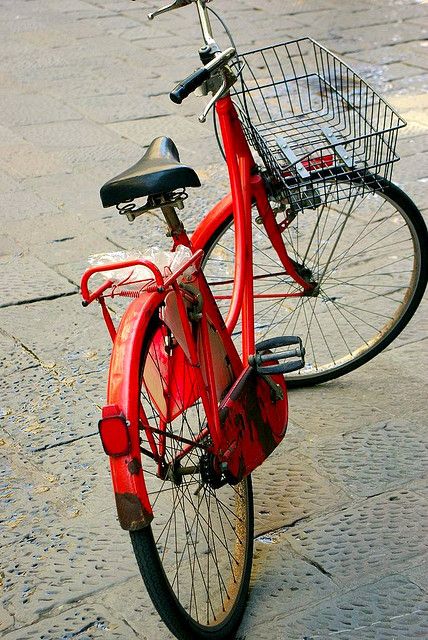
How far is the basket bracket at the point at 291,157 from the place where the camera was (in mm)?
2818

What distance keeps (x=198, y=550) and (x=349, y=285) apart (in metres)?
1.89

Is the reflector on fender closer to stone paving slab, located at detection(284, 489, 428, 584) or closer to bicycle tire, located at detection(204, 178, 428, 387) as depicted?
stone paving slab, located at detection(284, 489, 428, 584)

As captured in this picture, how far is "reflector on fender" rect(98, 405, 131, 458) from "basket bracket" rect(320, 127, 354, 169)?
120cm

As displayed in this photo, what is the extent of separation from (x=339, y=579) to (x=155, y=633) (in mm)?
514

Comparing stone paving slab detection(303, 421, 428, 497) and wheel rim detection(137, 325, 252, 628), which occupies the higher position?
wheel rim detection(137, 325, 252, 628)

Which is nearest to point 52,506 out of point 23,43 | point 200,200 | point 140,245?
point 140,245

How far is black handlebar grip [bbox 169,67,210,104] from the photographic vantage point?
8.02ft

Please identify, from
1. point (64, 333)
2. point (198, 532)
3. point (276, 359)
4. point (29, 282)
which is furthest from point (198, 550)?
point (29, 282)

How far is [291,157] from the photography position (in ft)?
9.49

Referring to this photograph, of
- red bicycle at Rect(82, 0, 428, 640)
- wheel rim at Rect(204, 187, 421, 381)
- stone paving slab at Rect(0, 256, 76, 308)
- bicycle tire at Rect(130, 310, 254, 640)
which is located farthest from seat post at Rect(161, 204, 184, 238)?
stone paving slab at Rect(0, 256, 76, 308)

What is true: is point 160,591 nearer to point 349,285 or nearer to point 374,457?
point 374,457

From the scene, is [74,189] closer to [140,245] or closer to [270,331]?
[140,245]

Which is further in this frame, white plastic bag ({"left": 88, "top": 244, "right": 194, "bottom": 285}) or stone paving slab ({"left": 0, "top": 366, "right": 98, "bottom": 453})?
stone paving slab ({"left": 0, "top": 366, "right": 98, "bottom": 453})

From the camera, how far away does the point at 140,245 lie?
4.74m
